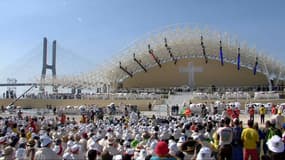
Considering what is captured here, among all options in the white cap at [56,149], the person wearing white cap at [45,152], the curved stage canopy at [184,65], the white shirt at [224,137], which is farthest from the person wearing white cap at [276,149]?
the curved stage canopy at [184,65]

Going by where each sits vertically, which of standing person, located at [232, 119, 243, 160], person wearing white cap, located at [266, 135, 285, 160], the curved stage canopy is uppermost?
the curved stage canopy

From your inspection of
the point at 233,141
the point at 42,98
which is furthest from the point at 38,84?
the point at 233,141

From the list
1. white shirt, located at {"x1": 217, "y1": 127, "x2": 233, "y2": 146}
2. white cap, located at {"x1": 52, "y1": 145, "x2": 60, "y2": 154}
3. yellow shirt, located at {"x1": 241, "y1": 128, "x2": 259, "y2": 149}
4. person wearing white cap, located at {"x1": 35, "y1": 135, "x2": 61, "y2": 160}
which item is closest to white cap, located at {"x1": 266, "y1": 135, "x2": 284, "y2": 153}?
white shirt, located at {"x1": 217, "y1": 127, "x2": 233, "y2": 146}

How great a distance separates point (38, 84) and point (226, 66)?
28.3 m

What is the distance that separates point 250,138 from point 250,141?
0.07 metres

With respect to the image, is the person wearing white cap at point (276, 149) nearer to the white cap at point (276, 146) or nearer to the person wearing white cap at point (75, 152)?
the white cap at point (276, 146)

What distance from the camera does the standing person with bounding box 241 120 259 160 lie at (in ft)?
30.7

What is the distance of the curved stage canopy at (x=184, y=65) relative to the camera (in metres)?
57.6

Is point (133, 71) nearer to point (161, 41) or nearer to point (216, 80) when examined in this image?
point (161, 41)

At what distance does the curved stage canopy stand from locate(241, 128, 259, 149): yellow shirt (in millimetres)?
Answer: 47405

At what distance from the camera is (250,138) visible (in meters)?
9.37

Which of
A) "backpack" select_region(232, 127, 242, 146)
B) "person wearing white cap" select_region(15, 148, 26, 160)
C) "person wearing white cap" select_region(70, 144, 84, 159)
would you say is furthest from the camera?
"backpack" select_region(232, 127, 242, 146)

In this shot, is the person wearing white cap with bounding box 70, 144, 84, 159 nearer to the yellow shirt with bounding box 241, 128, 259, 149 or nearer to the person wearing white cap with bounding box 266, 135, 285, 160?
the person wearing white cap with bounding box 266, 135, 285, 160

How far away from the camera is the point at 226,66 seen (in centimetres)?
6344
